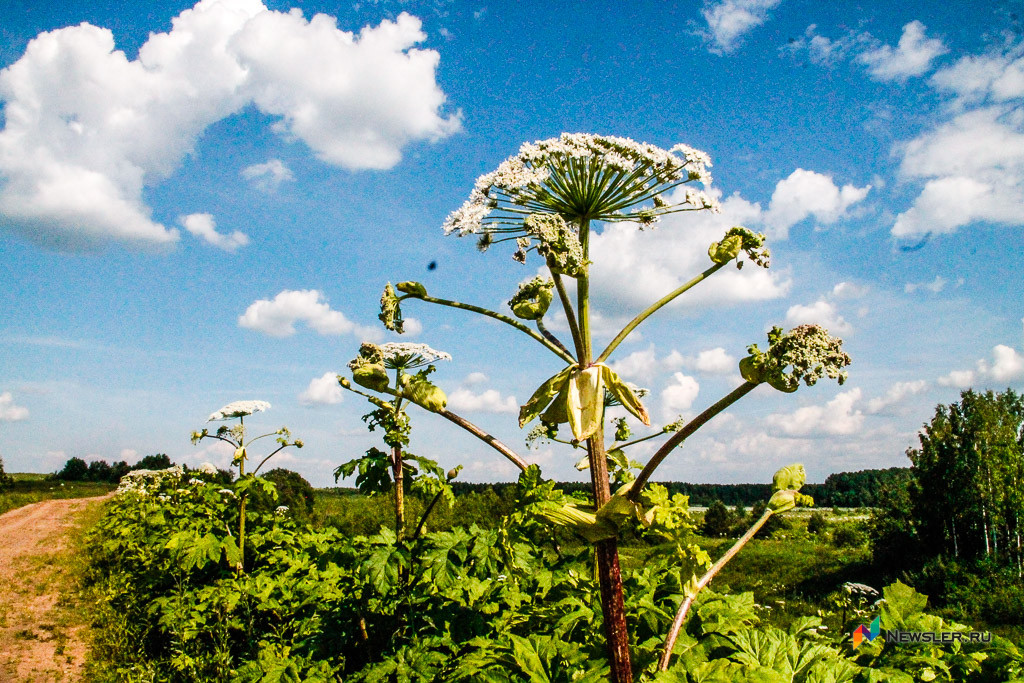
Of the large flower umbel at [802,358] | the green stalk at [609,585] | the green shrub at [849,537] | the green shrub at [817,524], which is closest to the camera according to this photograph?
the large flower umbel at [802,358]

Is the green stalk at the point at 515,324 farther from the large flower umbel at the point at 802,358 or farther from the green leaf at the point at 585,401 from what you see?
the large flower umbel at the point at 802,358

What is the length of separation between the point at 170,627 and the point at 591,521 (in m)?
6.27

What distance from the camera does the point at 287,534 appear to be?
6.75m

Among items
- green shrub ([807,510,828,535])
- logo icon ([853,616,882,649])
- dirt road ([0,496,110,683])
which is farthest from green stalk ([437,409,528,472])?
green shrub ([807,510,828,535])

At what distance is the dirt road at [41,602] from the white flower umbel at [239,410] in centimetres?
429

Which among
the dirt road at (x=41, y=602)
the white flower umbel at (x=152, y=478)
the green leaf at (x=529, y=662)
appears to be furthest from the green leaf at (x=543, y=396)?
the white flower umbel at (x=152, y=478)

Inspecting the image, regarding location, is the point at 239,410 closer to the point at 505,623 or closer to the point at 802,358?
the point at 505,623

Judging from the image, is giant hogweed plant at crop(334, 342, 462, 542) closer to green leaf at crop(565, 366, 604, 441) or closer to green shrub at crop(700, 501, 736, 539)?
green leaf at crop(565, 366, 604, 441)

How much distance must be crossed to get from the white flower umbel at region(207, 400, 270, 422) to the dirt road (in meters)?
4.29

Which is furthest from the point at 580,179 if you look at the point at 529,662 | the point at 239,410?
the point at 239,410

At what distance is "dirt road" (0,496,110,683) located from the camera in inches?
316

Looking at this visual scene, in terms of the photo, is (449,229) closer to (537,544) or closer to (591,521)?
(591,521)

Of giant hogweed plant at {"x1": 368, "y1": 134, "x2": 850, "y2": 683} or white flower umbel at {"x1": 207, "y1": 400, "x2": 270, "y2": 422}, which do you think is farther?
white flower umbel at {"x1": 207, "y1": 400, "x2": 270, "y2": 422}

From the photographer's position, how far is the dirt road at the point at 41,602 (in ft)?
26.3
